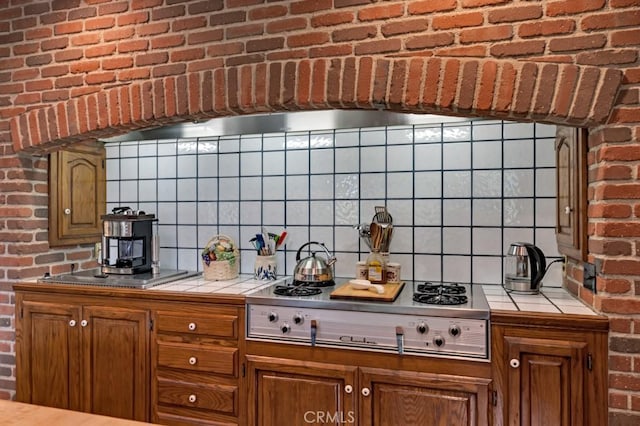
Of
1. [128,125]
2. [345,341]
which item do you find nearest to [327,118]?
[128,125]

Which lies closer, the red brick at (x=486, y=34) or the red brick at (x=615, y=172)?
the red brick at (x=615, y=172)

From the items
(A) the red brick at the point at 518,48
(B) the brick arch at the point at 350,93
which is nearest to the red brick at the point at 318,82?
(B) the brick arch at the point at 350,93

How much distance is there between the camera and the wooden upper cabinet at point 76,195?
2.72 meters

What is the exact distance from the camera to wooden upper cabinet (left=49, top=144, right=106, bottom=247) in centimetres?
272

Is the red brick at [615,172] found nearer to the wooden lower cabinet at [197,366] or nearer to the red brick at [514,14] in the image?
the red brick at [514,14]

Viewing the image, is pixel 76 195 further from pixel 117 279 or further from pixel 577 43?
pixel 577 43

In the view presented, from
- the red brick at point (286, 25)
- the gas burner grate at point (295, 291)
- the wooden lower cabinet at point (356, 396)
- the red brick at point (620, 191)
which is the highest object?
the red brick at point (286, 25)

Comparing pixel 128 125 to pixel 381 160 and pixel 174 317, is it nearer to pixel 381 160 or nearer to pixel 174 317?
pixel 174 317

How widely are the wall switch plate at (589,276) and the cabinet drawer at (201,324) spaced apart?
1.60 meters

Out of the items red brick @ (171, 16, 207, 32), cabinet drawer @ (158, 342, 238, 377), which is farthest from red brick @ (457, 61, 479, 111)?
cabinet drawer @ (158, 342, 238, 377)

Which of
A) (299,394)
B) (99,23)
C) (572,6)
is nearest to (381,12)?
(572,6)

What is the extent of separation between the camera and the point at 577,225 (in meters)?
→ 1.88

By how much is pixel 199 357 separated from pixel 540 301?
5.46 ft

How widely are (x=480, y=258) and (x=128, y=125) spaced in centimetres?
207
